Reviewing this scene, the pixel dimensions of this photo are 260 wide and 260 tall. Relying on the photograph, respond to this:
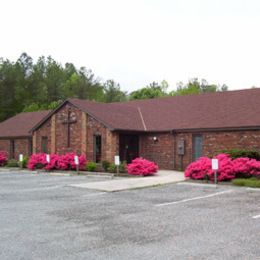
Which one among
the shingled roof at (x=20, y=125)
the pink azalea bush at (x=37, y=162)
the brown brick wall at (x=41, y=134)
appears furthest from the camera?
the shingled roof at (x=20, y=125)

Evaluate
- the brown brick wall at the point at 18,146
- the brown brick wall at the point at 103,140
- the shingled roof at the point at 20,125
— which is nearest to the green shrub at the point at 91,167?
the brown brick wall at the point at 103,140

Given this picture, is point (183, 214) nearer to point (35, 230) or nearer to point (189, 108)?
point (35, 230)

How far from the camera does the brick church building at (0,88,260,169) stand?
23031 millimetres

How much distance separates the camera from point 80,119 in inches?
1048

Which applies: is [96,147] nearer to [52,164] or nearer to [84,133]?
[84,133]

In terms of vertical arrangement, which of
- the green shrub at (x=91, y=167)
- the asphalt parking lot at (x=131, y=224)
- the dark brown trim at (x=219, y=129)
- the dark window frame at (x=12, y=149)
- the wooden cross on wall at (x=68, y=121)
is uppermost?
the wooden cross on wall at (x=68, y=121)

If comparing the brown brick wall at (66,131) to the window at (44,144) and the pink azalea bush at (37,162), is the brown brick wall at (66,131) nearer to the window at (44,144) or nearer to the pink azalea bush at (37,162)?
the window at (44,144)

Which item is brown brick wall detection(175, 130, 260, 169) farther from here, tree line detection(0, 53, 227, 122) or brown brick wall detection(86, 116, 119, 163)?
tree line detection(0, 53, 227, 122)

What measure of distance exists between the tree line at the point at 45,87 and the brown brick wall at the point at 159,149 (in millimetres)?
26366

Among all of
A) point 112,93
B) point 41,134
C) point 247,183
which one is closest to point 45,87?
point 112,93

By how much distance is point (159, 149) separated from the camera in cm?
2578

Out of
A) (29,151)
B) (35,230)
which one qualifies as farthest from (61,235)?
(29,151)

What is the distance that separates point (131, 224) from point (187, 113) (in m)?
18.2

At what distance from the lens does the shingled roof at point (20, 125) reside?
34.2 metres
